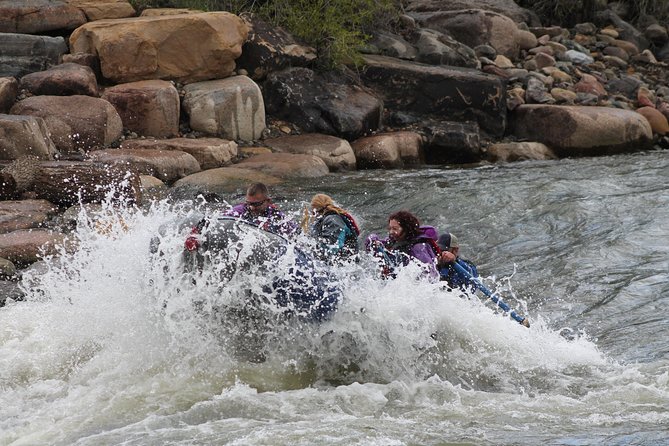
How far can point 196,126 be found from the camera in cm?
1421

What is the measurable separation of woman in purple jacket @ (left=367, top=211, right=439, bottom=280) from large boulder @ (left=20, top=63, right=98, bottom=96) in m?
7.45

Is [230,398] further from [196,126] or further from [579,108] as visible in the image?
[579,108]

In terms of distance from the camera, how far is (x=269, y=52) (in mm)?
15609

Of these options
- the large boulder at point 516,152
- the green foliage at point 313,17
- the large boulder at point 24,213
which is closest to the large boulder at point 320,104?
the green foliage at point 313,17

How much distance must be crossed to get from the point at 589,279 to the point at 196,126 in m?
6.93

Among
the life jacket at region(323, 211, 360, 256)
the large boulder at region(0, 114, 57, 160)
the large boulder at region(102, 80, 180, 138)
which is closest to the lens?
the life jacket at region(323, 211, 360, 256)

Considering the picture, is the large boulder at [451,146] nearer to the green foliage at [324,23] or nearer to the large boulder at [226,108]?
the green foliage at [324,23]

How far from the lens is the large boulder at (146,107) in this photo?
13.7 m

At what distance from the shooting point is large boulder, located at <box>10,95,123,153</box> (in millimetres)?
12594

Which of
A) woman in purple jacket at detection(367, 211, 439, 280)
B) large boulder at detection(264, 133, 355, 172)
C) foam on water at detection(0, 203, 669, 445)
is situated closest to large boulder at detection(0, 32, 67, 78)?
large boulder at detection(264, 133, 355, 172)

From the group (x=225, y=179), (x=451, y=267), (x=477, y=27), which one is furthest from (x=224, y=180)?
(x=477, y=27)

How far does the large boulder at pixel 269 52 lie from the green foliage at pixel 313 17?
232 millimetres

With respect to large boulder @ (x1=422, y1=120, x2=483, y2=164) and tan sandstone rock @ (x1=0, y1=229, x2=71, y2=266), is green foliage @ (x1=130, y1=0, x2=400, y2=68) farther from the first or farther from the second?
tan sandstone rock @ (x1=0, y1=229, x2=71, y2=266)

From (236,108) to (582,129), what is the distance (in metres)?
5.72
